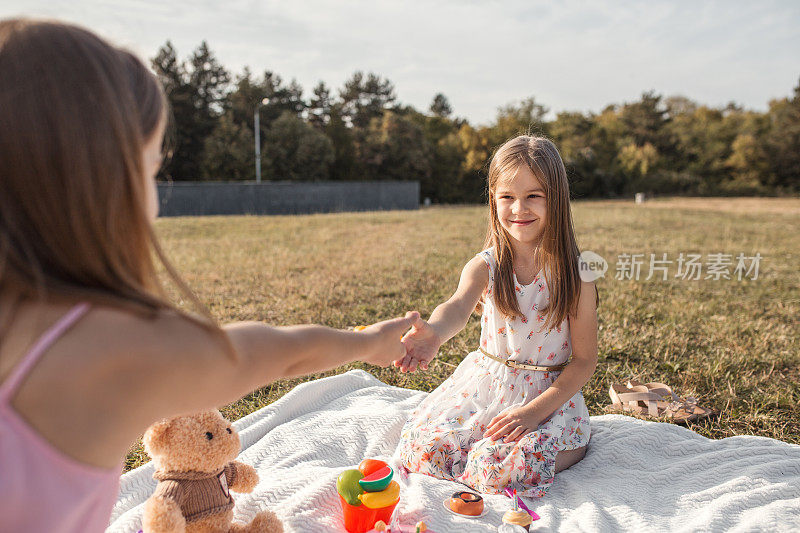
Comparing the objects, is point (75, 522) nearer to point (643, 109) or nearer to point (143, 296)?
point (143, 296)

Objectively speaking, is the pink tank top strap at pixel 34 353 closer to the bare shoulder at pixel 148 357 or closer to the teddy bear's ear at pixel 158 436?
the bare shoulder at pixel 148 357

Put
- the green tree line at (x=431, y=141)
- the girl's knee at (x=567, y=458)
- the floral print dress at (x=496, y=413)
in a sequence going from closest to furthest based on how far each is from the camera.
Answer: the floral print dress at (x=496, y=413)
the girl's knee at (x=567, y=458)
the green tree line at (x=431, y=141)

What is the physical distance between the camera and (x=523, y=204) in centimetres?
226

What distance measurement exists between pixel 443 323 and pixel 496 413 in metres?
0.43

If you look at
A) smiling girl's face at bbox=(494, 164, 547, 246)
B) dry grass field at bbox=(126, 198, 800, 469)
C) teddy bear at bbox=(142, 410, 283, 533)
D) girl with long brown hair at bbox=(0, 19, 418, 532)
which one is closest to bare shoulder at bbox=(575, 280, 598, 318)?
smiling girl's face at bbox=(494, 164, 547, 246)

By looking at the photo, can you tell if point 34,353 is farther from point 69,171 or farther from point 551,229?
point 551,229

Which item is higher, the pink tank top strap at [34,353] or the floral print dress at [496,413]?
the pink tank top strap at [34,353]

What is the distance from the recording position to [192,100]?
2838 cm

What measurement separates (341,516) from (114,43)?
149 cm

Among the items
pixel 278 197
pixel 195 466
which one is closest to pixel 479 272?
pixel 195 466

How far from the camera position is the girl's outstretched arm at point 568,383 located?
212 cm

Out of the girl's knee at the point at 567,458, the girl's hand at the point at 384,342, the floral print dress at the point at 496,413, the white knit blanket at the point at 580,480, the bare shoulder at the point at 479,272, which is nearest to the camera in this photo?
the girl's hand at the point at 384,342

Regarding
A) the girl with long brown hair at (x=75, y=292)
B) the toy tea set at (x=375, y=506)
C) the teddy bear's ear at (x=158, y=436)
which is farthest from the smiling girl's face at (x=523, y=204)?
the girl with long brown hair at (x=75, y=292)

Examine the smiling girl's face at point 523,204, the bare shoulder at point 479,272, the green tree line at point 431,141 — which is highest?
the green tree line at point 431,141
